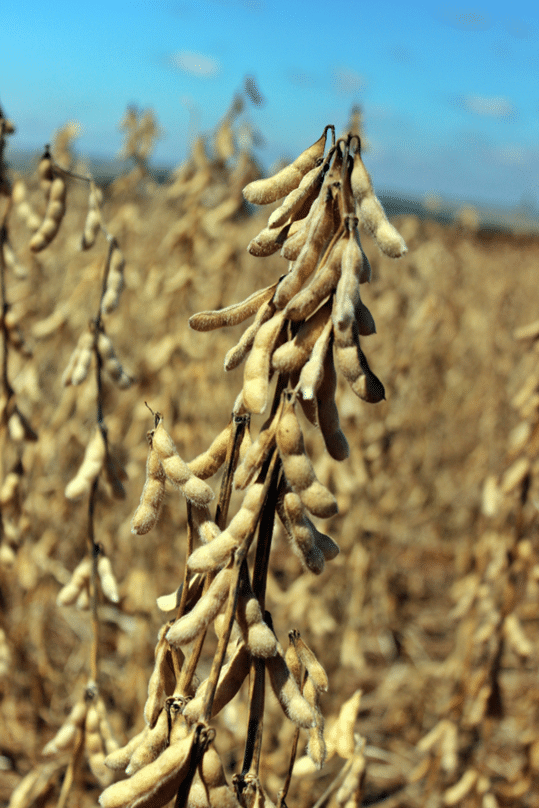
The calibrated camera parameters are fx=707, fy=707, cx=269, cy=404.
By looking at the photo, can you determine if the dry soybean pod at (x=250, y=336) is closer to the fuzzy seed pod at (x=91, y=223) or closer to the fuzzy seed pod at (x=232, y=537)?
the fuzzy seed pod at (x=232, y=537)

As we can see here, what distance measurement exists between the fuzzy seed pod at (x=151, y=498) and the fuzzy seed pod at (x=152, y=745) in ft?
0.69

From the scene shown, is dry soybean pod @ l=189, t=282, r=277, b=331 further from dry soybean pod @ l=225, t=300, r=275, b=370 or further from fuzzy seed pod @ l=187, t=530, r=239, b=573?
fuzzy seed pod @ l=187, t=530, r=239, b=573

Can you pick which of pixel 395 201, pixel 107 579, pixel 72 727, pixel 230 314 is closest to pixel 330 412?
pixel 230 314

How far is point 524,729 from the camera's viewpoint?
2.48 m

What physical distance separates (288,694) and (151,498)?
0.27 m

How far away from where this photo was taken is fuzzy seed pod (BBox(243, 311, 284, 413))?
0.77 meters

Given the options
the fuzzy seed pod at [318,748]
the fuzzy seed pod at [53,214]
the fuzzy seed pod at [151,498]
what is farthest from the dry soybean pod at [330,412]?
the fuzzy seed pod at [53,214]

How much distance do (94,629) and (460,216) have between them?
279 inches

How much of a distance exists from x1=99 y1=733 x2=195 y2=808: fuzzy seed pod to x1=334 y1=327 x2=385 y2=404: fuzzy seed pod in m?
0.40

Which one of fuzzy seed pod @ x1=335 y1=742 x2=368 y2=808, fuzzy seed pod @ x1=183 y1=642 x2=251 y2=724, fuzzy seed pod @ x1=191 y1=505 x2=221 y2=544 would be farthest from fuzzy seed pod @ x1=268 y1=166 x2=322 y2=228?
fuzzy seed pod @ x1=335 y1=742 x2=368 y2=808

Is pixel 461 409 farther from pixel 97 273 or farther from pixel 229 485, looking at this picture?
pixel 229 485

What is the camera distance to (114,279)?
1.49 metres

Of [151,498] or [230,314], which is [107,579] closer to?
[151,498]

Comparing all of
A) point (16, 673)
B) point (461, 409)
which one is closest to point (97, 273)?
point (16, 673)
